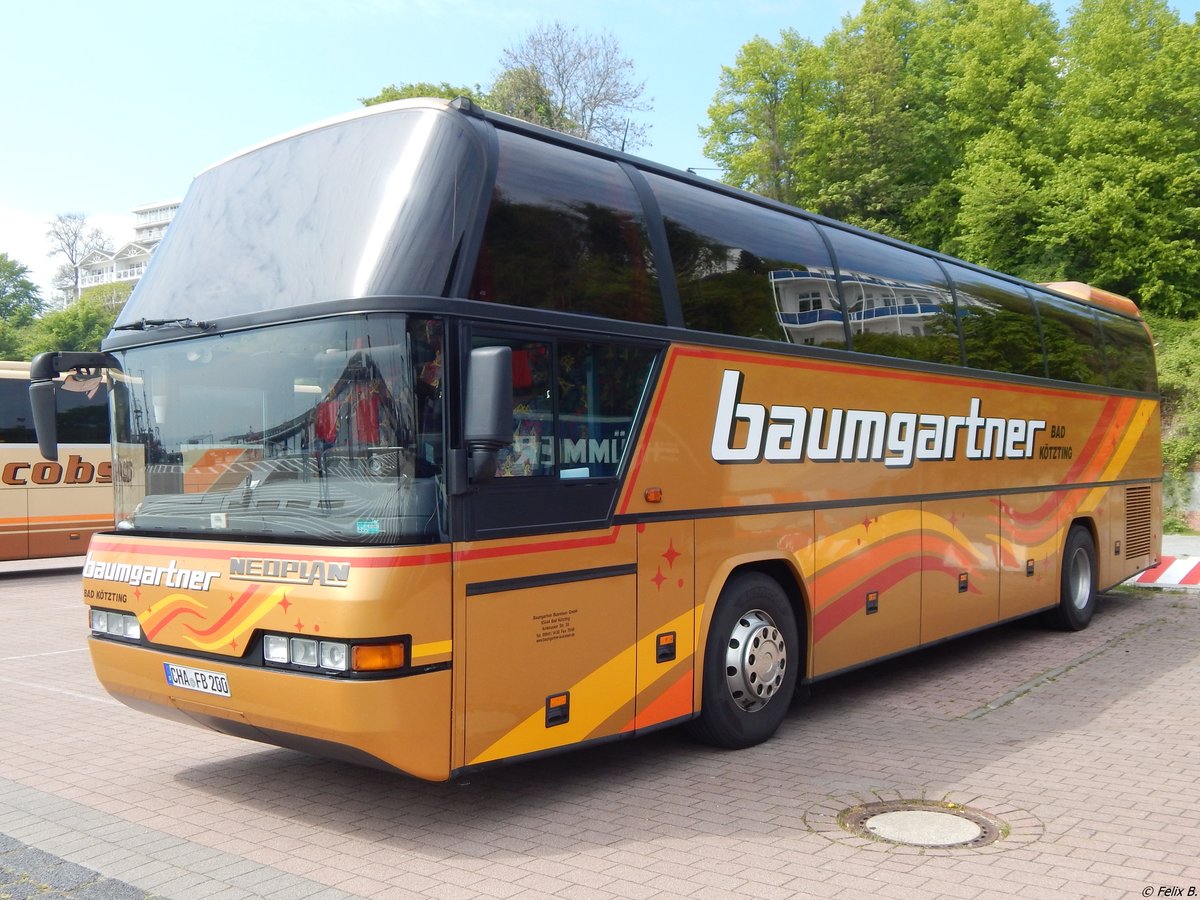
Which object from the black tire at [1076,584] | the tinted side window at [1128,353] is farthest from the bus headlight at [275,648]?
the tinted side window at [1128,353]

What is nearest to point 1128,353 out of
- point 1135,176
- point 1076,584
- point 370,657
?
point 1076,584

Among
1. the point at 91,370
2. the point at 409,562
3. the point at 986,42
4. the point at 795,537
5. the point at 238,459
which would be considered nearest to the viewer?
the point at 409,562

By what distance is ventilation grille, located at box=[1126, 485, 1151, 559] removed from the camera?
1367 cm

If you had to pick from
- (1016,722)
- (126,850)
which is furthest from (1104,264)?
(126,850)

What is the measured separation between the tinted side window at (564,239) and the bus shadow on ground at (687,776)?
267 centimetres

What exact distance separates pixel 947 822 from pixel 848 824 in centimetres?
51

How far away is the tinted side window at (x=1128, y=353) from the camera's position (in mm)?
13234

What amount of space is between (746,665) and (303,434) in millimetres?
3255

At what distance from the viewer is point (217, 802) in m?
5.86

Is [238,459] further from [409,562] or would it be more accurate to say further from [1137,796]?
[1137,796]

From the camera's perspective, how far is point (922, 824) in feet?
17.9

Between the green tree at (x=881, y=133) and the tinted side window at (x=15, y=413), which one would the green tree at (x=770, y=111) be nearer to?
the green tree at (x=881, y=133)

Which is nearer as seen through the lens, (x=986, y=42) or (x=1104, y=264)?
(x=1104, y=264)

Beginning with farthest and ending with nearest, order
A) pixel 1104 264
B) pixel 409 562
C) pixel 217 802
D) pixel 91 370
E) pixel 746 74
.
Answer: pixel 746 74
pixel 1104 264
pixel 91 370
pixel 217 802
pixel 409 562
